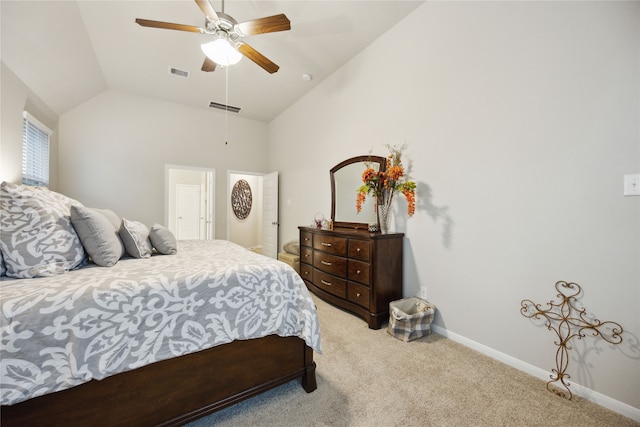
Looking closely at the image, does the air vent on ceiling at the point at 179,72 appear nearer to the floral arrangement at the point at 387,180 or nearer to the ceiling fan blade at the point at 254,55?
the ceiling fan blade at the point at 254,55

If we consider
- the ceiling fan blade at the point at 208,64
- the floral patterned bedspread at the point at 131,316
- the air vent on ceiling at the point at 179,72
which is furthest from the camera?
the air vent on ceiling at the point at 179,72

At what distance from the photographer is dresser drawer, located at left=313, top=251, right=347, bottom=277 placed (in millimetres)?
2811

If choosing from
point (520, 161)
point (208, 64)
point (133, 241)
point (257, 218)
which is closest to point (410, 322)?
point (520, 161)

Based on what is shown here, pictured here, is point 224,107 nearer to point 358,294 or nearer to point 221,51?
point 221,51

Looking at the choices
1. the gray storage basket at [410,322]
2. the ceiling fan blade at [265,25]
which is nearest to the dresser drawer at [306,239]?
the gray storage basket at [410,322]

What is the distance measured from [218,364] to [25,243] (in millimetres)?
1163

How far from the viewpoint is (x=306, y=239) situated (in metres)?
3.47

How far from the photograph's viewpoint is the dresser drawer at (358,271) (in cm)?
252

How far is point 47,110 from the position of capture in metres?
3.30

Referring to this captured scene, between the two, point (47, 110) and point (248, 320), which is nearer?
point (248, 320)

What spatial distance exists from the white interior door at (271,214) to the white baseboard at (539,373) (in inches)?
138

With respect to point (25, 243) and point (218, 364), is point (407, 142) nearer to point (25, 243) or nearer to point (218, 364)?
point (218, 364)

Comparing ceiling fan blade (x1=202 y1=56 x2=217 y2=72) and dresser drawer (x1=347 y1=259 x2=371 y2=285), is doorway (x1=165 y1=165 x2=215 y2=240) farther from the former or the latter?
dresser drawer (x1=347 y1=259 x2=371 y2=285)

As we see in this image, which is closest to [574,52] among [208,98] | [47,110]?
[208,98]
